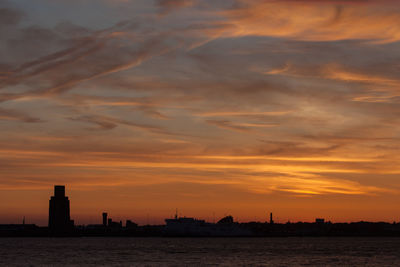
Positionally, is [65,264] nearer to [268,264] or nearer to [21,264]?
[21,264]

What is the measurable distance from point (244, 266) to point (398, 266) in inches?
1244

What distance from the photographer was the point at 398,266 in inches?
5020

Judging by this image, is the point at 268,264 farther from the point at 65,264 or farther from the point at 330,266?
the point at 65,264

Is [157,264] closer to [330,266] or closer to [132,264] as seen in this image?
[132,264]

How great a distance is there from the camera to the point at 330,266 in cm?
12800

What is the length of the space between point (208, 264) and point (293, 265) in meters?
17.5

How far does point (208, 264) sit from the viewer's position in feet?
422

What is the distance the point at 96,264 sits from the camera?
419 ft

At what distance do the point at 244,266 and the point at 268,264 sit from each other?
8.98 m

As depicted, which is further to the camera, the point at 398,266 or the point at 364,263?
the point at 364,263

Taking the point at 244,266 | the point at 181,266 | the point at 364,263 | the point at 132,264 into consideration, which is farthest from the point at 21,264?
the point at 364,263

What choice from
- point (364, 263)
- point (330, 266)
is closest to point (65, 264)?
point (330, 266)

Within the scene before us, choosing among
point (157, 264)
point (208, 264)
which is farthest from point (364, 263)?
point (157, 264)

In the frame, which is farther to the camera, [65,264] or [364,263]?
[364,263]
